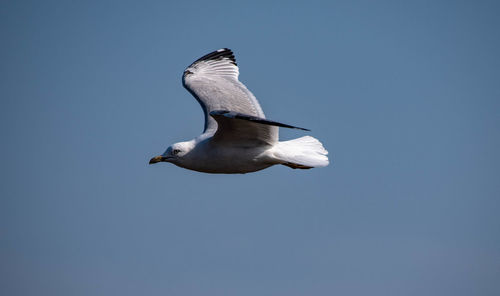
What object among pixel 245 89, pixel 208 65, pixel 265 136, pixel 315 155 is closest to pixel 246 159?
pixel 265 136

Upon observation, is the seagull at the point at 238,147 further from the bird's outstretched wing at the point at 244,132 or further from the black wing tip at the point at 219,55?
the black wing tip at the point at 219,55

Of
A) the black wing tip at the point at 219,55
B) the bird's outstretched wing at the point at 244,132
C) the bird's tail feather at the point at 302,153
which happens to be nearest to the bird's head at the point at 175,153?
the bird's outstretched wing at the point at 244,132

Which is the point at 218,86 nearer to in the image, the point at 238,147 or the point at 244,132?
the point at 238,147

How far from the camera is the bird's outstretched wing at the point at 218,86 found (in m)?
9.73

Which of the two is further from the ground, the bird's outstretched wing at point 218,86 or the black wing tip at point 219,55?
the black wing tip at point 219,55

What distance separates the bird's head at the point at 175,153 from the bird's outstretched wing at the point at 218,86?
65cm

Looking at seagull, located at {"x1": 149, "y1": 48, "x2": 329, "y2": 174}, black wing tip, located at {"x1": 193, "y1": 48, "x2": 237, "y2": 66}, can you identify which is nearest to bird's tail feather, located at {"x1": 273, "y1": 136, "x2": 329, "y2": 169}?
seagull, located at {"x1": 149, "y1": 48, "x2": 329, "y2": 174}

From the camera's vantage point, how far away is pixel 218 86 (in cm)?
1054

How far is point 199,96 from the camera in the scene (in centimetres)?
1026

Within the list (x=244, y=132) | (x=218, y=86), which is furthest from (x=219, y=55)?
(x=244, y=132)

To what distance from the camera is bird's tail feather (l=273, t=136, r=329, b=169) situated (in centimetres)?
878

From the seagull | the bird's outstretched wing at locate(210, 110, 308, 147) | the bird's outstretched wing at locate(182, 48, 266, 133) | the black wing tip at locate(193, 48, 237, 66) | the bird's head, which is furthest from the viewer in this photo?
the black wing tip at locate(193, 48, 237, 66)

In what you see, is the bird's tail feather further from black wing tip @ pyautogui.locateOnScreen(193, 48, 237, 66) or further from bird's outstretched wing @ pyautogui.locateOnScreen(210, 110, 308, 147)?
black wing tip @ pyautogui.locateOnScreen(193, 48, 237, 66)

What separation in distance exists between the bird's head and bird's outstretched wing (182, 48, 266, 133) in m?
0.65
